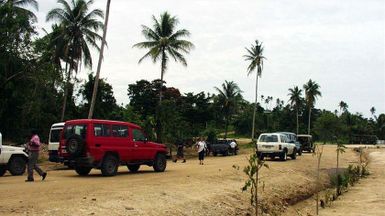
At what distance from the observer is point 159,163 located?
2064cm

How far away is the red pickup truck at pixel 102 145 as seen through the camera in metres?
16.9

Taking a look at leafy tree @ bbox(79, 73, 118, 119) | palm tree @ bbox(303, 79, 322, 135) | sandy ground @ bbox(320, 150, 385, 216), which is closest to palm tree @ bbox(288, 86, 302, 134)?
palm tree @ bbox(303, 79, 322, 135)

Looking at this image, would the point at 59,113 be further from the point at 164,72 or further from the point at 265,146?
the point at 265,146

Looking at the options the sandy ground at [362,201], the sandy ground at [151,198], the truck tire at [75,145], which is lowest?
the sandy ground at [362,201]

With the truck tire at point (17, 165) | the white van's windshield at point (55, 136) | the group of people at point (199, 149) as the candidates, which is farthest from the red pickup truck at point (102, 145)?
the group of people at point (199, 149)

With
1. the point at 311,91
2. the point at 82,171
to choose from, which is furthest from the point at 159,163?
the point at 311,91

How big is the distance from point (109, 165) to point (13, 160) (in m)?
4.44

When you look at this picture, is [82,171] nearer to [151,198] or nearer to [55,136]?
[55,136]

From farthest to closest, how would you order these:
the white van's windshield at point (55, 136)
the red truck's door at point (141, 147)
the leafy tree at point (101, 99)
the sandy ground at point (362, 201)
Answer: the leafy tree at point (101, 99), the white van's windshield at point (55, 136), the red truck's door at point (141, 147), the sandy ground at point (362, 201)

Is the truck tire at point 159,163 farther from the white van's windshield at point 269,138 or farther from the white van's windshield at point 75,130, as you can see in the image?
the white van's windshield at point 269,138

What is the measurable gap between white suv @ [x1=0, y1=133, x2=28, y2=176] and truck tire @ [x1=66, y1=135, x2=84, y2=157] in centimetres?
351

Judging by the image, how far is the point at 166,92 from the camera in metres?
65.8

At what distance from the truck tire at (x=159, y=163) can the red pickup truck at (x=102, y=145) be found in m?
0.75

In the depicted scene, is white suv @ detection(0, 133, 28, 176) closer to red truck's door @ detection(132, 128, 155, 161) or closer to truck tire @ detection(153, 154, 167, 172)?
red truck's door @ detection(132, 128, 155, 161)
